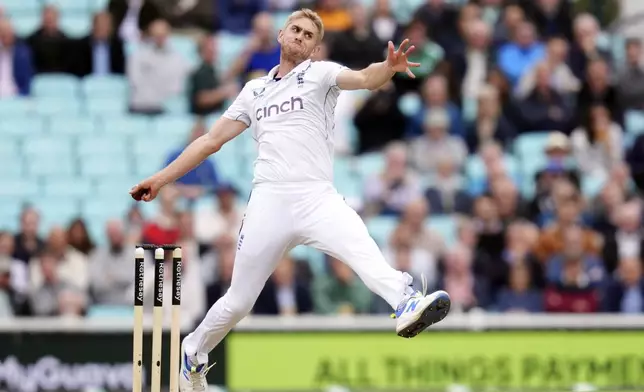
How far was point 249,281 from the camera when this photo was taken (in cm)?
887

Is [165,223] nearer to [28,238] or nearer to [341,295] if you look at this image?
[28,238]

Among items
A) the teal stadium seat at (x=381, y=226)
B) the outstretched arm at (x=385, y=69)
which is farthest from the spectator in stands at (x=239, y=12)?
the outstretched arm at (x=385, y=69)

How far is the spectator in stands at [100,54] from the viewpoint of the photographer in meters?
16.8

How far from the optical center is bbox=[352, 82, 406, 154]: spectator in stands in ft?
52.7

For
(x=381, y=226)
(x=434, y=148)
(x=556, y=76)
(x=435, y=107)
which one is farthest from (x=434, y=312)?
(x=556, y=76)

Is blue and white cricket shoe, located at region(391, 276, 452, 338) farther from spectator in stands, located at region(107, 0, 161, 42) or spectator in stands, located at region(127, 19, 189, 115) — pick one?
spectator in stands, located at region(107, 0, 161, 42)

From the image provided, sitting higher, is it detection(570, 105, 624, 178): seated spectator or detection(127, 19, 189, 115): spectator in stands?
detection(127, 19, 189, 115): spectator in stands

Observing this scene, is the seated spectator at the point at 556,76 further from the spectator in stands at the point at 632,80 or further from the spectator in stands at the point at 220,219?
the spectator in stands at the point at 220,219

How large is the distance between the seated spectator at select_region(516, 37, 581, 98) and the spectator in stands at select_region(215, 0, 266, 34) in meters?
3.28

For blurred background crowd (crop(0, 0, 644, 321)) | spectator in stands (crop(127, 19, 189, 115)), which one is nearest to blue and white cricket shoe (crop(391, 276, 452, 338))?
blurred background crowd (crop(0, 0, 644, 321))

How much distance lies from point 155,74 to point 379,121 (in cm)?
265

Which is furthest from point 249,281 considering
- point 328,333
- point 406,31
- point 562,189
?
point 406,31

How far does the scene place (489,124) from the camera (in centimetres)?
1630

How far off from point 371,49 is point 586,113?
258cm
